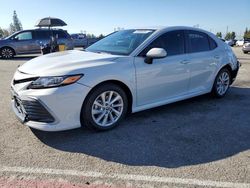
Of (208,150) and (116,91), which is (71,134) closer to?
(116,91)

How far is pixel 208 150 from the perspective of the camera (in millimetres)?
3674

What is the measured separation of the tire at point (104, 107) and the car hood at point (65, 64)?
370 millimetres

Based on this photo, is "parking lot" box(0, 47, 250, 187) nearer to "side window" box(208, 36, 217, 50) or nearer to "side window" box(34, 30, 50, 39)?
"side window" box(208, 36, 217, 50)

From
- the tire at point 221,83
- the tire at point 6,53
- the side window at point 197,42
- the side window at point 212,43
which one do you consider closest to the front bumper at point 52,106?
the side window at point 197,42

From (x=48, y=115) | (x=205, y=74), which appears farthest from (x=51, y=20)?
(x=48, y=115)

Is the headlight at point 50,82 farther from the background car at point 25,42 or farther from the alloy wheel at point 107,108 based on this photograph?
the background car at point 25,42

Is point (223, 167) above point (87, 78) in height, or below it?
below

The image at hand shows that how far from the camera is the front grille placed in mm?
3645

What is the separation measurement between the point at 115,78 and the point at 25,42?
1429 cm

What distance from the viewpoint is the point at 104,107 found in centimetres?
423

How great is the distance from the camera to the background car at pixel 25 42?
54.0 ft

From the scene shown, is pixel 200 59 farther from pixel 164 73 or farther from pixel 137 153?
pixel 137 153

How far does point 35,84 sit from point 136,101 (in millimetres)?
1606

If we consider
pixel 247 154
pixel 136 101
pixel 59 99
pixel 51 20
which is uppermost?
pixel 51 20
